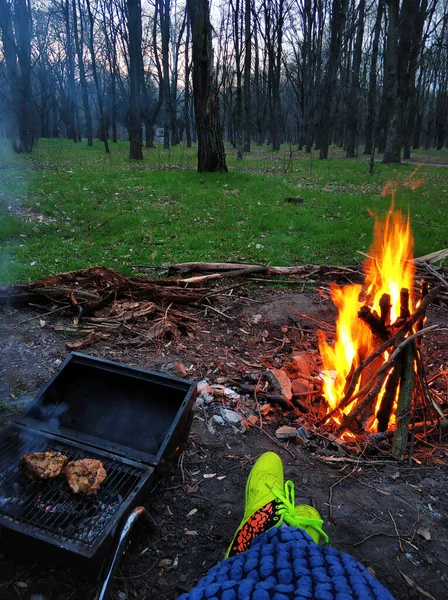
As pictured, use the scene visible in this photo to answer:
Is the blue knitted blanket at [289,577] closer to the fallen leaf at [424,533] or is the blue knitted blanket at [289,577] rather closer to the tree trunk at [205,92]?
the fallen leaf at [424,533]

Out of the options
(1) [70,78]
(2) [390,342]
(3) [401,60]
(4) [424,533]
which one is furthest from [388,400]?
(1) [70,78]

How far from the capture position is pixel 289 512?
A: 1.87 metres

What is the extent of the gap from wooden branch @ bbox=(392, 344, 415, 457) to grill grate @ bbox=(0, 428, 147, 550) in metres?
1.63

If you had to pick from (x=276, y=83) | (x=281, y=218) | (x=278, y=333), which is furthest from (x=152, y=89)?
(x=278, y=333)

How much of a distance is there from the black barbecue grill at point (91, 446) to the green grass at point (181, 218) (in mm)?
3207

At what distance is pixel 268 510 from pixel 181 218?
23.2 feet

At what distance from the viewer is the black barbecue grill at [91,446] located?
169 cm

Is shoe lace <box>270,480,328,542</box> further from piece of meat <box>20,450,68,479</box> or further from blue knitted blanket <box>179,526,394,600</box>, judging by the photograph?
piece of meat <box>20,450,68,479</box>

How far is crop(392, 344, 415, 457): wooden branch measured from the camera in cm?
259

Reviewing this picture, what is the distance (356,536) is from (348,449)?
0.72m

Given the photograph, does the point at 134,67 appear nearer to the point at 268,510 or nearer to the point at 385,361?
the point at 385,361

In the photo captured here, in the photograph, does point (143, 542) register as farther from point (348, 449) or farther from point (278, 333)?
point (278, 333)

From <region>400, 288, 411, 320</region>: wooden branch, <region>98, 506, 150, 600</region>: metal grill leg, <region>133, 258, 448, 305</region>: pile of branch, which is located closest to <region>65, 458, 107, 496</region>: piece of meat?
<region>98, 506, 150, 600</region>: metal grill leg

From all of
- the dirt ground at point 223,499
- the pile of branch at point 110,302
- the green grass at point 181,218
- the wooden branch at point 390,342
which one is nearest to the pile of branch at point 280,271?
the pile of branch at point 110,302
